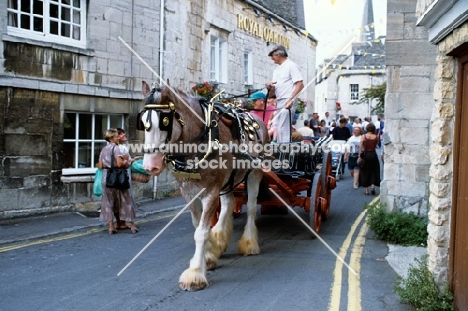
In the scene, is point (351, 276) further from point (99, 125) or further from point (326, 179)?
Result: point (99, 125)

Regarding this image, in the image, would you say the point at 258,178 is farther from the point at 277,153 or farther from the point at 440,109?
the point at 440,109

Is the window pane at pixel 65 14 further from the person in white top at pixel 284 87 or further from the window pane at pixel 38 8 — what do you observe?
the person in white top at pixel 284 87

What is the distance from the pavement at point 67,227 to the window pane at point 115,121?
2.09 m

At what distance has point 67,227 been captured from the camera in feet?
30.3

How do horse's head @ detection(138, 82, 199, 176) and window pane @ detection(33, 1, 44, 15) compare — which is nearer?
horse's head @ detection(138, 82, 199, 176)

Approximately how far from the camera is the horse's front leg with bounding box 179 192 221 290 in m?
5.40

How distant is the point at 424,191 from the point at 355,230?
1.34 meters

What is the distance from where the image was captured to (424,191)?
336 inches

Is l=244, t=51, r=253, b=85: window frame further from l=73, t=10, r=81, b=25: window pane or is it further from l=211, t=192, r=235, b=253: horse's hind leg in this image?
l=211, t=192, r=235, b=253: horse's hind leg

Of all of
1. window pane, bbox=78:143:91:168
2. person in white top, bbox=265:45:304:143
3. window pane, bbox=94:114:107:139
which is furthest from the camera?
window pane, bbox=94:114:107:139

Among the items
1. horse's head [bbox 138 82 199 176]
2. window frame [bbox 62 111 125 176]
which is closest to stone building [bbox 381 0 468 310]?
horse's head [bbox 138 82 199 176]

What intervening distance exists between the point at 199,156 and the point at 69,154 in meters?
6.36

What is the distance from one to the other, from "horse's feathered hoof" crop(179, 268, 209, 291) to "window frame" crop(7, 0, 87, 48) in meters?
6.83

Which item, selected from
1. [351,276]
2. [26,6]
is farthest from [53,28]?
[351,276]
